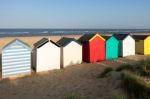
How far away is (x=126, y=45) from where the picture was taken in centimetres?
1848

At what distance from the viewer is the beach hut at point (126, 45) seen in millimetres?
18188

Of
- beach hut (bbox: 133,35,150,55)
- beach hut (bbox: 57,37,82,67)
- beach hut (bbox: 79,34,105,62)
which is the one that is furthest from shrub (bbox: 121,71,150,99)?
beach hut (bbox: 133,35,150,55)

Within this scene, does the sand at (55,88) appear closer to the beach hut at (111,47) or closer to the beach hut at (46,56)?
the beach hut at (46,56)

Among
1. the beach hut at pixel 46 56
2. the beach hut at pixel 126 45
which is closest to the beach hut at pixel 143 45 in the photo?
the beach hut at pixel 126 45

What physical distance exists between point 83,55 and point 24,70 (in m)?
4.96

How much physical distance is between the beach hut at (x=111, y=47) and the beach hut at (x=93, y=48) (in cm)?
46

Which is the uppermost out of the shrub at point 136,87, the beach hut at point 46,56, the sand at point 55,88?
the beach hut at point 46,56

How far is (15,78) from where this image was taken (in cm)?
1232

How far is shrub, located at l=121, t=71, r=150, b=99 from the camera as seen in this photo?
6555 millimetres

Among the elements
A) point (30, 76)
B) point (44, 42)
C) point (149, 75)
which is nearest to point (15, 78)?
point (30, 76)

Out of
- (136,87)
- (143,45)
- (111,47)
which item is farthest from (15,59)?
(143,45)

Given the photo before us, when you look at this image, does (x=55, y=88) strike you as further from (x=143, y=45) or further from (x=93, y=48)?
(x=143, y=45)

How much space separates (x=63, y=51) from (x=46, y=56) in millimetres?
1409

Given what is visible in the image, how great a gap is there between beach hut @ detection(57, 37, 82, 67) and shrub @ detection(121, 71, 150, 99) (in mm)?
7825
